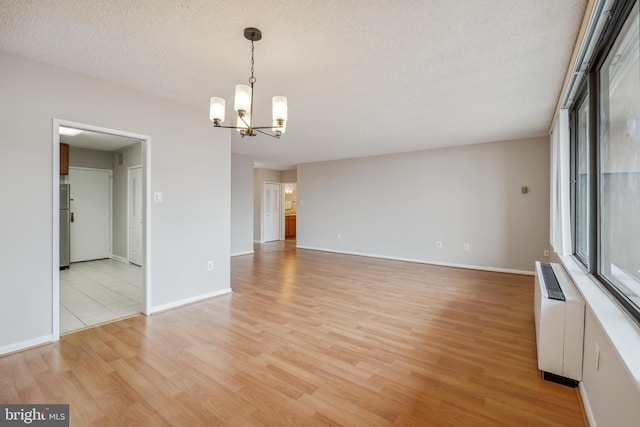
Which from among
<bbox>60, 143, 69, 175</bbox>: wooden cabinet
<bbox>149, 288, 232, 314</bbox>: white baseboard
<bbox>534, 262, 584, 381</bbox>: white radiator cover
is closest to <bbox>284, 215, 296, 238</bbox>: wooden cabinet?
<bbox>60, 143, 69, 175</bbox>: wooden cabinet

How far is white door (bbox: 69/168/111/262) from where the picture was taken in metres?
6.10

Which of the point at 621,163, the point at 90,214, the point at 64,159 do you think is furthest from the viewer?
the point at 90,214

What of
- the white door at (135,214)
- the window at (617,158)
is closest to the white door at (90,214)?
the white door at (135,214)

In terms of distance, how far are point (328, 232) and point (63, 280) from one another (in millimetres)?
5534

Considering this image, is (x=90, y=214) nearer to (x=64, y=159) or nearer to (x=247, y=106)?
(x=64, y=159)

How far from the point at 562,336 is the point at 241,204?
665 cm

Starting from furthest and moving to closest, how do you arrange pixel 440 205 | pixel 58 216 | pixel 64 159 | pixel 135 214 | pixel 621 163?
pixel 440 205, pixel 135 214, pixel 64 159, pixel 58 216, pixel 621 163

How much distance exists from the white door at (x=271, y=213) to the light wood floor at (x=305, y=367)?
562cm

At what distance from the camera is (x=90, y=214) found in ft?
20.8

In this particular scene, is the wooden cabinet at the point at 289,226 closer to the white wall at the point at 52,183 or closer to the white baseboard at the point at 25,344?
the white wall at the point at 52,183

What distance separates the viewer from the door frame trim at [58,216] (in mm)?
2628

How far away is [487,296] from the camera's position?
398 cm

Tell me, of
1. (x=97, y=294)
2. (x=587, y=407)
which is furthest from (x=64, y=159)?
(x=587, y=407)

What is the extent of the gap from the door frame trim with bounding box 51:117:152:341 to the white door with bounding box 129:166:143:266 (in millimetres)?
3085
